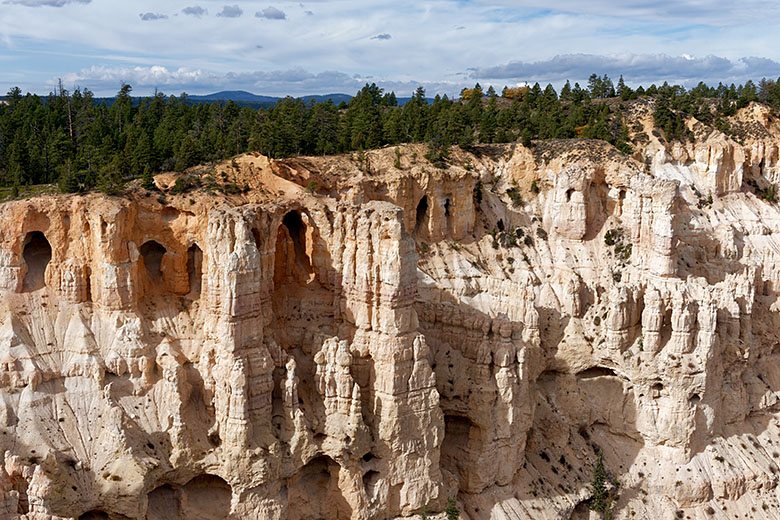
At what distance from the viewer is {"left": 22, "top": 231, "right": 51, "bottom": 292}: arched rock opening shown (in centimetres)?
4450

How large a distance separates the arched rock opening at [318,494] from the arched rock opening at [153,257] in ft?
47.8

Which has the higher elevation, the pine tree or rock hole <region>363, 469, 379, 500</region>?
the pine tree

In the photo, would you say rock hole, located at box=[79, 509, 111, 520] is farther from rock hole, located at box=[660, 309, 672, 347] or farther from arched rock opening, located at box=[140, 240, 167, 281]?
rock hole, located at box=[660, 309, 672, 347]

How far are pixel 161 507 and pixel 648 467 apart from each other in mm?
34526

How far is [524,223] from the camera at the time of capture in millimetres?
72500

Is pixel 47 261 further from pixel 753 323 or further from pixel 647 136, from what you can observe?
pixel 647 136

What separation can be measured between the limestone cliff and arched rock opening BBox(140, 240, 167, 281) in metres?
0.30

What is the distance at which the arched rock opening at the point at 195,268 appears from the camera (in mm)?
46438

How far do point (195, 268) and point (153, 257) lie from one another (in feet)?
9.69

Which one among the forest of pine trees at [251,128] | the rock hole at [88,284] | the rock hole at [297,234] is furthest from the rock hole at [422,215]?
the rock hole at [88,284]

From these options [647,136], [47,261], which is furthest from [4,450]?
[647,136]

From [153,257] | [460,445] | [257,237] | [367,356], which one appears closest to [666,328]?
[460,445]

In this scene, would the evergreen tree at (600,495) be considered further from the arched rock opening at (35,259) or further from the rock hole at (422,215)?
the arched rock opening at (35,259)

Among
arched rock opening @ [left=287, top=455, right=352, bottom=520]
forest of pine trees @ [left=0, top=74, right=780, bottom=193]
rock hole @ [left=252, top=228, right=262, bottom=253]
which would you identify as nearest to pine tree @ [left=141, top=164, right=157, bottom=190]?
forest of pine trees @ [left=0, top=74, right=780, bottom=193]
